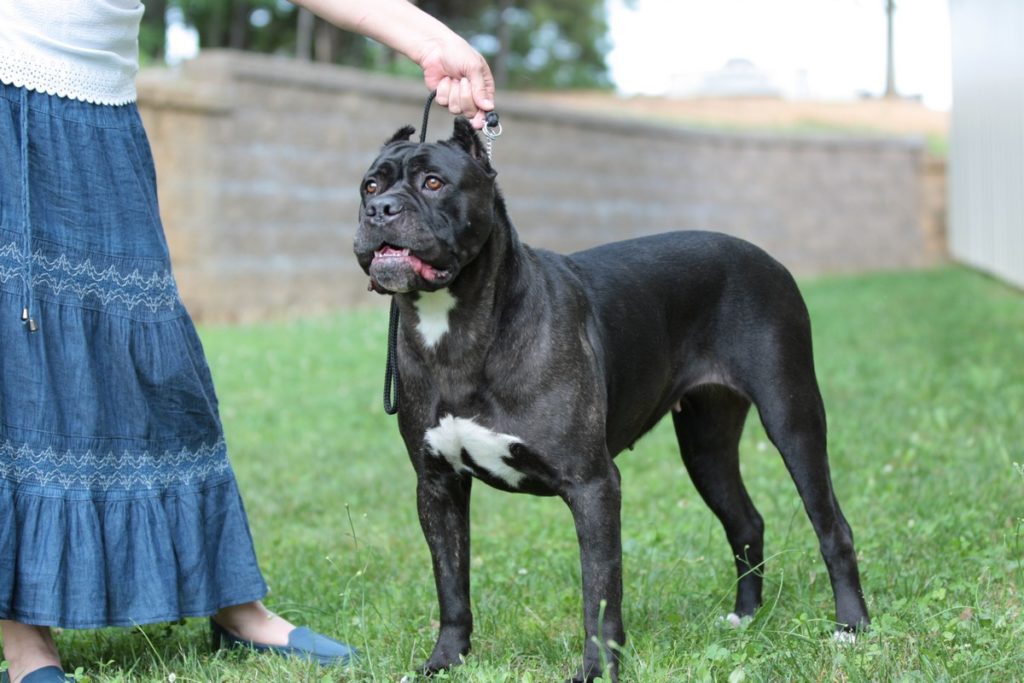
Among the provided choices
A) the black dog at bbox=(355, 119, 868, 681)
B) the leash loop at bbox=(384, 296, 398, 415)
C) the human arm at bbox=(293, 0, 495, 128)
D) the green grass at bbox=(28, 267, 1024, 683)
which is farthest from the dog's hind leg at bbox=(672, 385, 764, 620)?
the human arm at bbox=(293, 0, 495, 128)

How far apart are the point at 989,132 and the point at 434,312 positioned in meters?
12.7

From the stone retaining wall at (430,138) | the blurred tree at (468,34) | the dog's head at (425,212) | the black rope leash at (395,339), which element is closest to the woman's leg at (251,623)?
the black rope leash at (395,339)

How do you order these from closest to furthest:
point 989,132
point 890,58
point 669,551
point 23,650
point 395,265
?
point 395,265, point 23,650, point 669,551, point 989,132, point 890,58

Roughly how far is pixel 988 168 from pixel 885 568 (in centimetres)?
1166

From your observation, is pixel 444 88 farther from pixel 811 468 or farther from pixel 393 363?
pixel 811 468

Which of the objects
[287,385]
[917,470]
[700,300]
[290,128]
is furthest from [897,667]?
[290,128]

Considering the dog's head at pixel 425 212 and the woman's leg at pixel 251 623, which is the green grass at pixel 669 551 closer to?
the woman's leg at pixel 251 623

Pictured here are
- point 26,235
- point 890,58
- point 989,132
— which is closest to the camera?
point 26,235

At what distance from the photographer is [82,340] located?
3215 millimetres

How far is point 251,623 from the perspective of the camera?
3.60 m

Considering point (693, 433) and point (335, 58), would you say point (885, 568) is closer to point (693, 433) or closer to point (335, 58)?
point (693, 433)

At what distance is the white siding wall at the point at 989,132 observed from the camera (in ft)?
40.1

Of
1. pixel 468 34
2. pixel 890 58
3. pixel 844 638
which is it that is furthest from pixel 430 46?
pixel 890 58

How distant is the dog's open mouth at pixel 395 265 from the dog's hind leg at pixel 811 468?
1.24 metres
